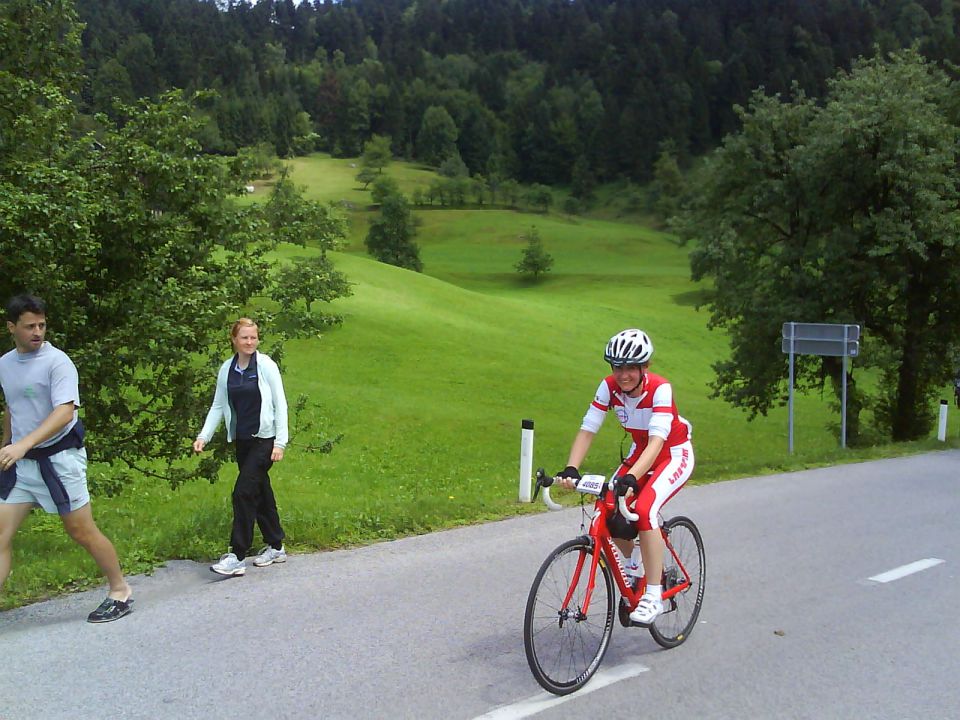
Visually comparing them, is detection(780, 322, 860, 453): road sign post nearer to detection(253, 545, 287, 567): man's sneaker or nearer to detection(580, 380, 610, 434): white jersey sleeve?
detection(253, 545, 287, 567): man's sneaker

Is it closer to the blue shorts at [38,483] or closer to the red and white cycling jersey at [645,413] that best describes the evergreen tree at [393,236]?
the blue shorts at [38,483]

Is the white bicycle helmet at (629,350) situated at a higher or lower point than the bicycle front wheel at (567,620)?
higher

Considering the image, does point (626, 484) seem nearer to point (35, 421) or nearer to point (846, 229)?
point (35, 421)

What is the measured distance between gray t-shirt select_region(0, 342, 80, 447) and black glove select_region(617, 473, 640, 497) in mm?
3268

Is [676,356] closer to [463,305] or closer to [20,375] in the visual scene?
[463,305]

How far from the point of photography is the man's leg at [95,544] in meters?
5.57

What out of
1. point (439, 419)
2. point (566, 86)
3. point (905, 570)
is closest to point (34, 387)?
point (905, 570)

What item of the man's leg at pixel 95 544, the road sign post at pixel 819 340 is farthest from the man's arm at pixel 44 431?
the road sign post at pixel 819 340

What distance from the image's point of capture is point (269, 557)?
7090 mm

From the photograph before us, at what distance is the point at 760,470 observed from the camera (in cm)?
1418

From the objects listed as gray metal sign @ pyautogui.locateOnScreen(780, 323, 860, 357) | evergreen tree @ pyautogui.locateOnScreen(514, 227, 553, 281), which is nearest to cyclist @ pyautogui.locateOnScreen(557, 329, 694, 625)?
gray metal sign @ pyautogui.locateOnScreen(780, 323, 860, 357)

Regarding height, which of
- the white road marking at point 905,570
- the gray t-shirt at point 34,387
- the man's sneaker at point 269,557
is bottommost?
the white road marking at point 905,570

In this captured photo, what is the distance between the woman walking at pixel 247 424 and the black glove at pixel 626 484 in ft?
9.37

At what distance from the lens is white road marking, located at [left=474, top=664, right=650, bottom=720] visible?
180 inches
